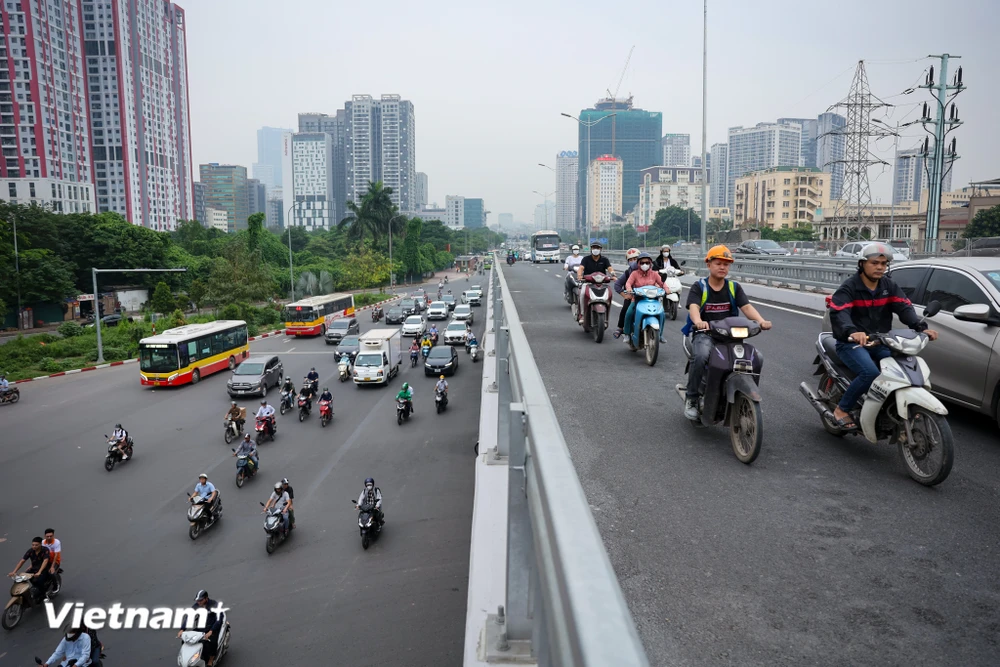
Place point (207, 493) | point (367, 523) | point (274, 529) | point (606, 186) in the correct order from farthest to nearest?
1. point (606, 186)
2. point (207, 493)
3. point (367, 523)
4. point (274, 529)

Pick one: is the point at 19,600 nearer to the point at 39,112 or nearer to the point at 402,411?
the point at 402,411

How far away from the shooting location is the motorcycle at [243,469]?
18625 millimetres

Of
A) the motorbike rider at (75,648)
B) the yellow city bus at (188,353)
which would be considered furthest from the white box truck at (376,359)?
the motorbike rider at (75,648)

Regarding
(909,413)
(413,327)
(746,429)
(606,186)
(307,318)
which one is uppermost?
(606,186)

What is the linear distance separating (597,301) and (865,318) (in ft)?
18.9

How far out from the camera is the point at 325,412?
24.7 metres

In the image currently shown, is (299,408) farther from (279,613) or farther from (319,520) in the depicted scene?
(279,613)

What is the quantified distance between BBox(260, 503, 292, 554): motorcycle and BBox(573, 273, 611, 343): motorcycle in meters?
7.94

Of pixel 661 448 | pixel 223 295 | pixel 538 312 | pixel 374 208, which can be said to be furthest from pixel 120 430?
pixel 374 208

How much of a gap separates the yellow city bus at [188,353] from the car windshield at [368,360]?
747 cm

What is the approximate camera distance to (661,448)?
5.78m

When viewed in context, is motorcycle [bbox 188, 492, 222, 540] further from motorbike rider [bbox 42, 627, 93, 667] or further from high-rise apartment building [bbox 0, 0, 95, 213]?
high-rise apartment building [bbox 0, 0, 95, 213]

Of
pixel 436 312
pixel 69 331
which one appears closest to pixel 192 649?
pixel 69 331

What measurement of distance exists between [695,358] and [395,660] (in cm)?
750
